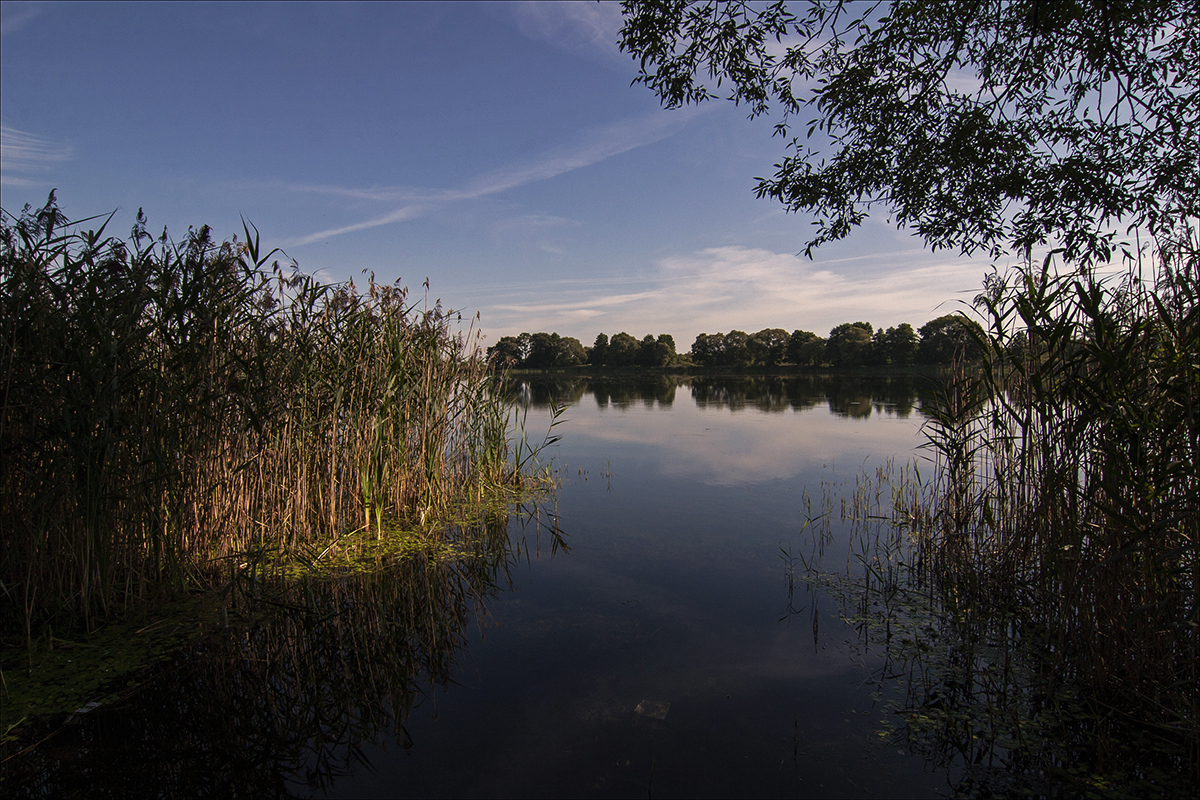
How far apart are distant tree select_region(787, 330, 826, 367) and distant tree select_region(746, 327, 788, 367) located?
1.05m

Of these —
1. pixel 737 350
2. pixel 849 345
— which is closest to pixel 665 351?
pixel 737 350

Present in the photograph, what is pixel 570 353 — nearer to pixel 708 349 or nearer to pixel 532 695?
pixel 708 349

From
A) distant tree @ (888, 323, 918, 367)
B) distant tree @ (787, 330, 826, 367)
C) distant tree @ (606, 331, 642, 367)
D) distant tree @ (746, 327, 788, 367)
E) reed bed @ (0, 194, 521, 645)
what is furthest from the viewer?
distant tree @ (606, 331, 642, 367)

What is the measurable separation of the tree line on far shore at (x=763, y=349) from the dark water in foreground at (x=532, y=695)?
44.6 meters

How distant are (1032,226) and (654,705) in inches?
236

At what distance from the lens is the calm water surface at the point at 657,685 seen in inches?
108

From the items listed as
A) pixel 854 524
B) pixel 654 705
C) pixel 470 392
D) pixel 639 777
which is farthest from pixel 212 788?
pixel 854 524

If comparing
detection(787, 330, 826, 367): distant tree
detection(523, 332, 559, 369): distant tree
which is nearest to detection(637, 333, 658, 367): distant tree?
detection(523, 332, 559, 369): distant tree

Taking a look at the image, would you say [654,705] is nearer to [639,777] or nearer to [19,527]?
[639,777]

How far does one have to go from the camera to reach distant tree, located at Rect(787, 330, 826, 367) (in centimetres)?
6675

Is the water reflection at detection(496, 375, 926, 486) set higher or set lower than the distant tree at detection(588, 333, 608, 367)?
lower

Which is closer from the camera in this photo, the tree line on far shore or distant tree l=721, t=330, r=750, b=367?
the tree line on far shore

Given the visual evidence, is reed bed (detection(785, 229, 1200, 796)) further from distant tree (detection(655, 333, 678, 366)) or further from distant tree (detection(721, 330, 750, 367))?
distant tree (detection(655, 333, 678, 366))

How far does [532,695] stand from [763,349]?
75.8 m
